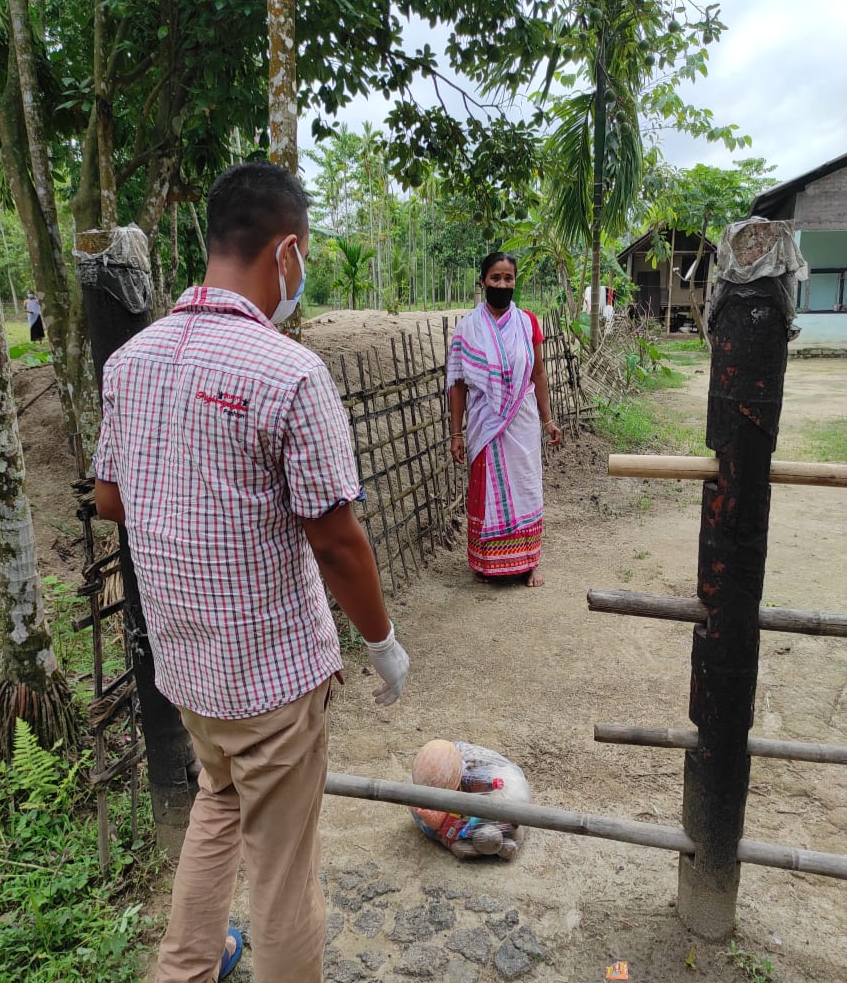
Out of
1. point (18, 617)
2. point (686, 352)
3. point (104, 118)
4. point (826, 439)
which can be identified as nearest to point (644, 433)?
point (826, 439)

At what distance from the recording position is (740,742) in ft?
5.84

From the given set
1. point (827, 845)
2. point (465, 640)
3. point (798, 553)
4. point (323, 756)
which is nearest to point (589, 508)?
point (798, 553)

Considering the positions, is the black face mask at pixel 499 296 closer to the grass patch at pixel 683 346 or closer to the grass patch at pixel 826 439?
the grass patch at pixel 826 439

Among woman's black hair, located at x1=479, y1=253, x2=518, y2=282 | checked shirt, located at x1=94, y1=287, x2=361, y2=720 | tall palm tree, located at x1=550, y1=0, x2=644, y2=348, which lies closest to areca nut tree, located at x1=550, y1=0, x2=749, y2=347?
tall palm tree, located at x1=550, y1=0, x2=644, y2=348

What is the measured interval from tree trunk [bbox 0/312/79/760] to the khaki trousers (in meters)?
1.20

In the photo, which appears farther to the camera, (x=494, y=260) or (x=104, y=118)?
(x=104, y=118)

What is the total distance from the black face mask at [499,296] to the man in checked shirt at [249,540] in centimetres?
260

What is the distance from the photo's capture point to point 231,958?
189 cm

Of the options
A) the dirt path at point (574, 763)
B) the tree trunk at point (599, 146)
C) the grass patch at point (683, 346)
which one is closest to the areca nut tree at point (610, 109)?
the tree trunk at point (599, 146)

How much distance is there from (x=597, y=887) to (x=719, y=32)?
7075mm

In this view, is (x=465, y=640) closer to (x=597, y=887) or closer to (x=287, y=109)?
(x=597, y=887)

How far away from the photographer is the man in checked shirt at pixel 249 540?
134 centimetres

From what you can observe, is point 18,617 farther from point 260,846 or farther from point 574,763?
point 574,763

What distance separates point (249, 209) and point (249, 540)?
634 millimetres
